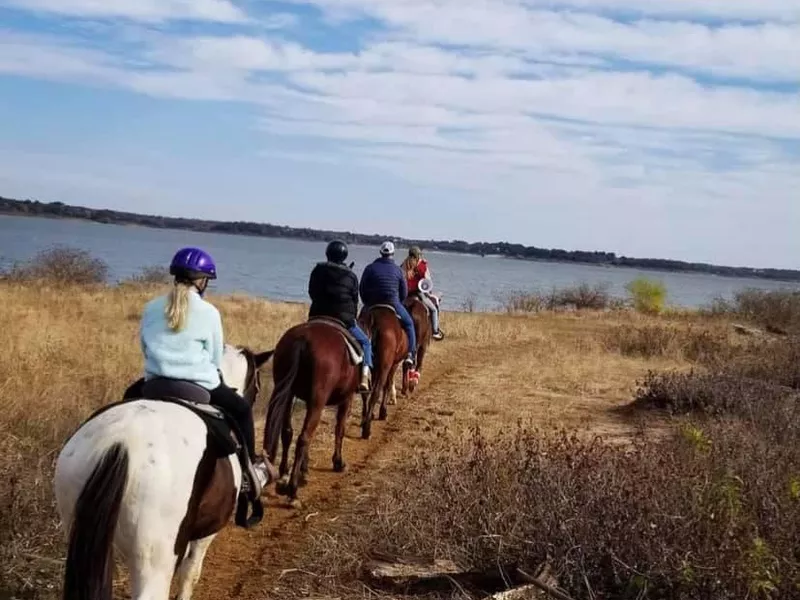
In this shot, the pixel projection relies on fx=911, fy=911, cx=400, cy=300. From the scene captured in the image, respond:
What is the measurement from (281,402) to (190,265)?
3593 millimetres

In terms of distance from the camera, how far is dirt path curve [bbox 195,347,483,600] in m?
7.03

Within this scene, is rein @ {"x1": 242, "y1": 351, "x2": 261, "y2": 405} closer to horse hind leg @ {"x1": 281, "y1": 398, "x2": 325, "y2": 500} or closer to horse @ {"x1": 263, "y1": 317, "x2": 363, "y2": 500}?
horse @ {"x1": 263, "y1": 317, "x2": 363, "y2": 500}

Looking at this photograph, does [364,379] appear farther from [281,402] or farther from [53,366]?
[53,366]

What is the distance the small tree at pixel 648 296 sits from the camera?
135ft

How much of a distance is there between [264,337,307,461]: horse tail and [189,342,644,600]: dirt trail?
24.2 inches

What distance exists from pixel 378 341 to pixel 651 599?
23.6 ft

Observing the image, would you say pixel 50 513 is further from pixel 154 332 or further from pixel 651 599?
pixel 651 599

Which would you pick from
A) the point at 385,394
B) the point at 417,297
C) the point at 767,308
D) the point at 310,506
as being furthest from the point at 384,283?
the point at 767,308

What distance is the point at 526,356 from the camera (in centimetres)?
2095

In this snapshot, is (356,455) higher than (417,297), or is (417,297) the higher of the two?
(417,297)

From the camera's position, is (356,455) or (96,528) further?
(356,455)

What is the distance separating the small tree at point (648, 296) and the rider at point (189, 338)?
36508mm

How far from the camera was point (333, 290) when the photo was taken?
33.7 ft

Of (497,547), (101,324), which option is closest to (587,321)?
(101,324)
